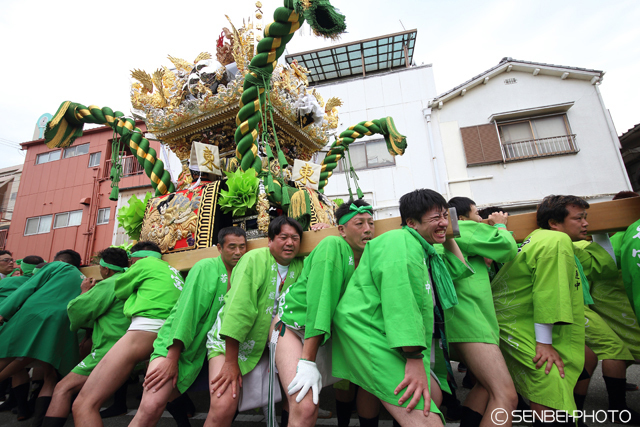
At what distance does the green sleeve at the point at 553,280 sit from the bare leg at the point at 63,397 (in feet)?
11.8

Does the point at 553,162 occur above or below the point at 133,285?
Result: above

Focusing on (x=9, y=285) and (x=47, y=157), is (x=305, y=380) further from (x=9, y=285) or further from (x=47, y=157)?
(x=47, y=157)

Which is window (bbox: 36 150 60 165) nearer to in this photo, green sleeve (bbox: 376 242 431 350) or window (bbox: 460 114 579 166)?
window (bbox: 460 114 579 166)

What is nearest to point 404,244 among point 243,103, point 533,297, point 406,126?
point 533,297

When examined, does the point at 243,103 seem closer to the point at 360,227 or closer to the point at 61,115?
the point at 360,227

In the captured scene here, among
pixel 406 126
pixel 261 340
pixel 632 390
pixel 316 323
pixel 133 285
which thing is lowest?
pixel 632 390

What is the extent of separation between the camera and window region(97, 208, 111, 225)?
47.2ft

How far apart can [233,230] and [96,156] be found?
51.6 feet

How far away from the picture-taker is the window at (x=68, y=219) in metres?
14.8

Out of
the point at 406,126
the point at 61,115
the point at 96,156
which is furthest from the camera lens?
the point at 96,156

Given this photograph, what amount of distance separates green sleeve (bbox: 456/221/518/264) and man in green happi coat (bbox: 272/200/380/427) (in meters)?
0.71

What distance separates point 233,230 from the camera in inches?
114

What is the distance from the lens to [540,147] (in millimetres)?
10195

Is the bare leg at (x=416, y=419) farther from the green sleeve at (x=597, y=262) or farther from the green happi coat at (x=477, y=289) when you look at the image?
the green sleeve at (x=597, y=262)
